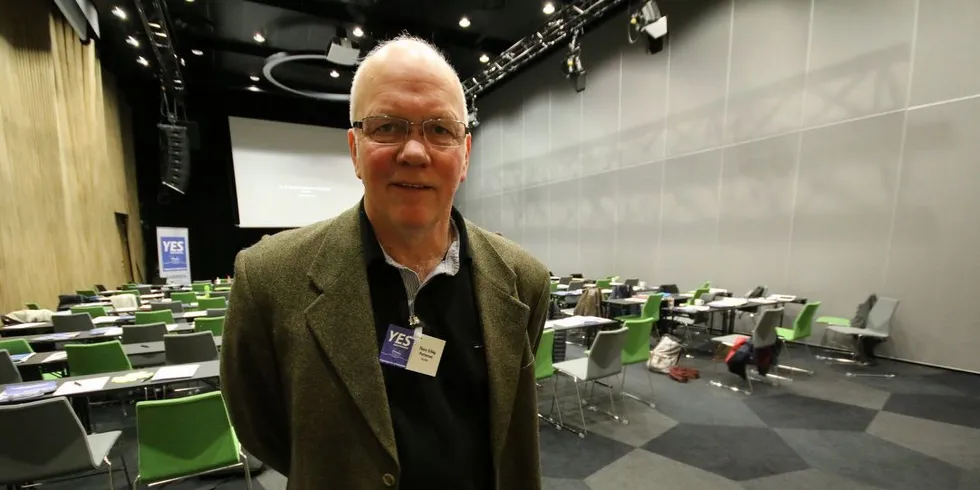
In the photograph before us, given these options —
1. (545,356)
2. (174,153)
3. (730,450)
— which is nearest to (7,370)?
(545,356)

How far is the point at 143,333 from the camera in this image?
3.94 m

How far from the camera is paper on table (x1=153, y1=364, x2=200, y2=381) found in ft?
8.48

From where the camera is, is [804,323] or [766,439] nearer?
[766,439]

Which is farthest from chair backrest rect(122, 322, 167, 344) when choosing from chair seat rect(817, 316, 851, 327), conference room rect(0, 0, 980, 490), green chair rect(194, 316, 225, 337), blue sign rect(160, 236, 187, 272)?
blue sign rect(160, 236, 187, 272)

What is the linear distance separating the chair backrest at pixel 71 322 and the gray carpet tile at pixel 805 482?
6.45 m

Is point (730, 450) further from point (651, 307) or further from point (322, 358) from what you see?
point (322, 358)

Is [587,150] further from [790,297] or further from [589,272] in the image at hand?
[790,297]

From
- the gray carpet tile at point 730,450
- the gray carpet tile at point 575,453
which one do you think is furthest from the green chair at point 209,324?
the gray carpet tile at point 730,450

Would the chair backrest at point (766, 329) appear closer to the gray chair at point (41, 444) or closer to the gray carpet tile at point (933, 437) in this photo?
the gray carpet tile at point (933, 437)

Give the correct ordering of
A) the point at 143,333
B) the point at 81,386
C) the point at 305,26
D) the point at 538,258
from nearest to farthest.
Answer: the point at 81,386 → the point at 143,333 → the point at 538,258 → the point at 305,26

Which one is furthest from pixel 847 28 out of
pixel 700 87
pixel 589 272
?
pixel 589 272

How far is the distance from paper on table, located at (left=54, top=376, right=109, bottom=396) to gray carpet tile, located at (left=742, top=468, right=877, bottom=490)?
4.18 meters

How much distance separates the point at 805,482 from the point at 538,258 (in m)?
4.27

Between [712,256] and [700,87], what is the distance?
10.6ft
